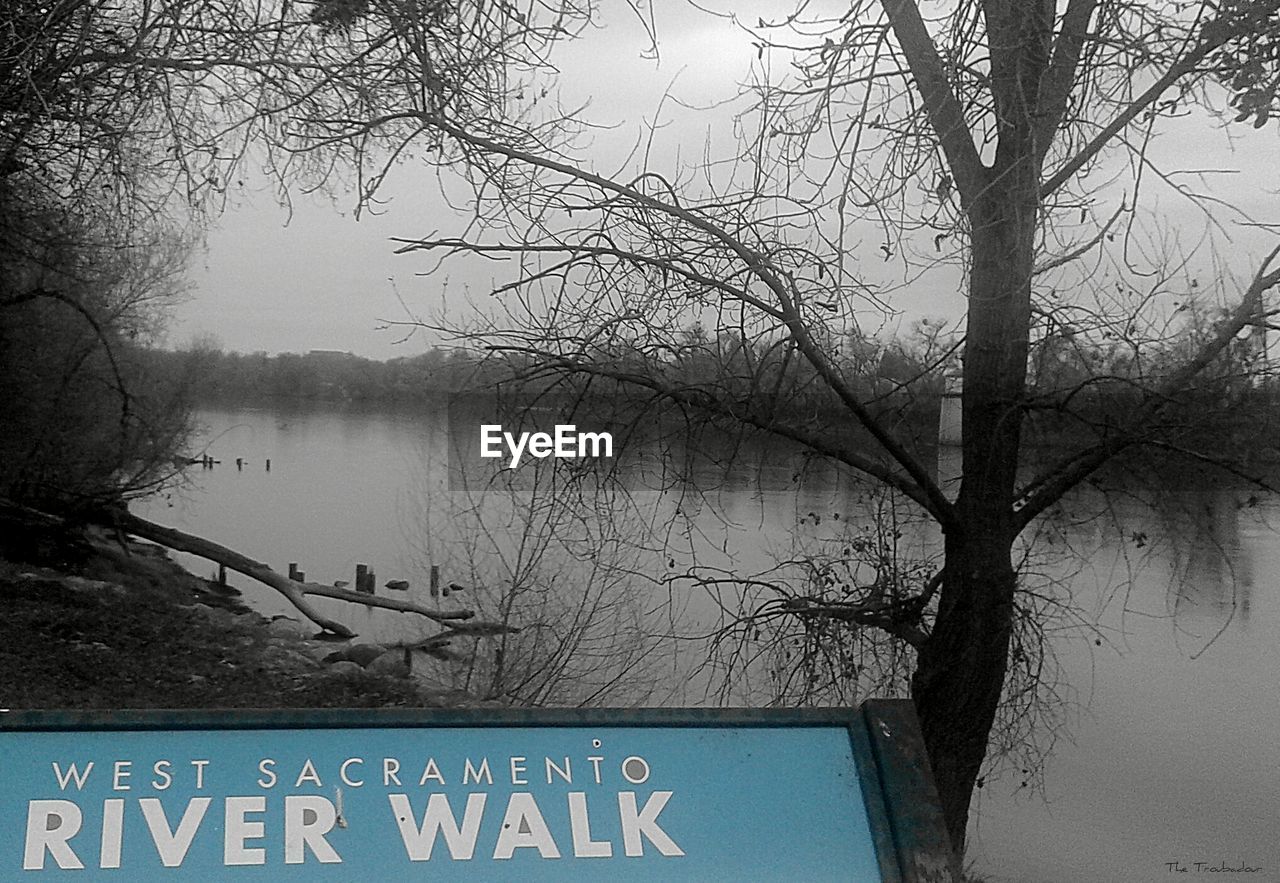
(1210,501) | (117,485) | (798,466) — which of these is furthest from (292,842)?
(1210,501)

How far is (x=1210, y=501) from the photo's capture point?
2.74 m

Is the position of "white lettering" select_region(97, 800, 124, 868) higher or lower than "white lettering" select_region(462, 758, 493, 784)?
lower

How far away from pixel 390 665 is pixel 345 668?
0.29 feet

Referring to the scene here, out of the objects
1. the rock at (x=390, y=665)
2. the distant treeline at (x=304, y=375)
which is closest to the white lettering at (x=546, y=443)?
the distant treeline at (x=304, y=375)

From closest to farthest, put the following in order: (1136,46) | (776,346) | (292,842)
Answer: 1. (292,842)
2. (1136,46)
3. (776,346)

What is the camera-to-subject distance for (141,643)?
8.54 feet

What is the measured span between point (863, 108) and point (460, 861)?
1.65m

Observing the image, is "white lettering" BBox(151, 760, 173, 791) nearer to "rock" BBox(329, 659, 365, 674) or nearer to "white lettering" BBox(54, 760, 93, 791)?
"white lettering" BBox(54, 760, 93, 791)

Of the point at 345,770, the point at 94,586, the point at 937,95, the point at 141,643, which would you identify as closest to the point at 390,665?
the point at 141,643

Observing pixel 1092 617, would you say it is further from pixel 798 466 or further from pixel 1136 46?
pixel 1136 46

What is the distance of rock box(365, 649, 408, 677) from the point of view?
2.62 m

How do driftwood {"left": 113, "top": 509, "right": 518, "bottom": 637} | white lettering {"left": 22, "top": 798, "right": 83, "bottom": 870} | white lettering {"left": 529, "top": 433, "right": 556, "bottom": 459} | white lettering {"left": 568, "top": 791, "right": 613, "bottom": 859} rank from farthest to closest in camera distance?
white lettering {"left": 529, "top": 433, "right": 556, "bottom": 459}
driftwood {"left": 113, "top": 509, "right": 518, "bottom": 637}
white lettering {"left": 568, "top": 791, "right": 613, "bottom": 859}
white lettering {"left": 22, "top": 798, "right": 83, "bottom": 870}

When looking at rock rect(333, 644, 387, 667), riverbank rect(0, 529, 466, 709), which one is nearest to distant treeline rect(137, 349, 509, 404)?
riverbank rect(0, 529, 466, 709)

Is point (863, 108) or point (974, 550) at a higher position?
point (863, 108)
